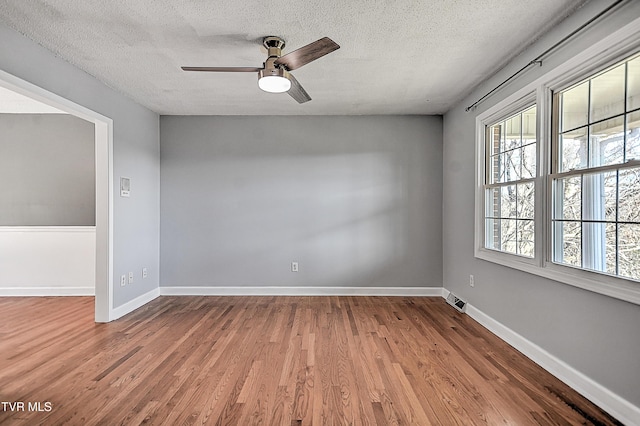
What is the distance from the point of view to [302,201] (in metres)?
4.86

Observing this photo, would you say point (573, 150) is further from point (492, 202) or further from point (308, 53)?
point (308, 53)

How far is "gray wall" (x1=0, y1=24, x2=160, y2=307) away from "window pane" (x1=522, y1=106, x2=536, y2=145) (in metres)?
4.10

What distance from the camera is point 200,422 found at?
1.91m

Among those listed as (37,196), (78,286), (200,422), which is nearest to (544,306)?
(200,422)

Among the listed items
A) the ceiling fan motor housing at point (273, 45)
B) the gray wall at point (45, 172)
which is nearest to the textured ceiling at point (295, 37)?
the ceiling fan motor housing at point (273, 45)

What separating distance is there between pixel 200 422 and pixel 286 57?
232 cm

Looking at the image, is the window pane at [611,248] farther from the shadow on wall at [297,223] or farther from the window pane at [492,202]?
the shadow on wall at [297,223]

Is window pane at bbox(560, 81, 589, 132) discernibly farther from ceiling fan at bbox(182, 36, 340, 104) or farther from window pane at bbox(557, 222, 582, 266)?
ceiling fan at bbox(182, 36, 340, 104)

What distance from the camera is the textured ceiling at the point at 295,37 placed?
89.2 inches

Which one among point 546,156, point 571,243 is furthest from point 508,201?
point 571,243

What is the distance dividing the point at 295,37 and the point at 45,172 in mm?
4242

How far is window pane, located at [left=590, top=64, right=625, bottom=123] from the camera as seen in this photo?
2061 mm

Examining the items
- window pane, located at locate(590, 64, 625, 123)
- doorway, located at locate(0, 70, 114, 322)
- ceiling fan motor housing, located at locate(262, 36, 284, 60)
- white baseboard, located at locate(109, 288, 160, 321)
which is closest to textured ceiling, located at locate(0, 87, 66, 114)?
doorway, located at locate(0, 70, 114, 322)

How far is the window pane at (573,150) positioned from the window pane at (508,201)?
2.37 ft
